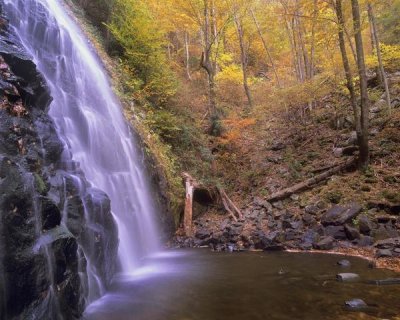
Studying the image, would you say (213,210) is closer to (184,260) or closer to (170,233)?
(170,233)

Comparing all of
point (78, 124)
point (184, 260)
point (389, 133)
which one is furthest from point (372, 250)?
point (78, 124)

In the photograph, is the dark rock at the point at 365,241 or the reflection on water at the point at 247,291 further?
the dark rock at the point at 365,241

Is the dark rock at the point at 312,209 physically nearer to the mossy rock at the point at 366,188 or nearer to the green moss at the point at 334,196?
the green moss at the point at 334,196

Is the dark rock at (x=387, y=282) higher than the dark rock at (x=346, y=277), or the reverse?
the dark rock at (x=346, y=277)

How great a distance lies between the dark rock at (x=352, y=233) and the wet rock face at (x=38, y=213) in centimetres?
603

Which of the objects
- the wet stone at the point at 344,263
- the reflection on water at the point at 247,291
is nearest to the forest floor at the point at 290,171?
the wet stone at the point at 344,263

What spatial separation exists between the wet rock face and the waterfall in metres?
1.77

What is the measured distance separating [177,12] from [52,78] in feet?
39.7

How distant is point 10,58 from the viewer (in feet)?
18.1

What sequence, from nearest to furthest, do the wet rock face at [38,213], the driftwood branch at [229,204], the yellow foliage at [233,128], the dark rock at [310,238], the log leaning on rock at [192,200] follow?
the wet rock face at [38,213], the dark rock at [310,238], the log leaning on rock at [192,200], the driftwood branch at [229,204], the yellow foliage at [233,128]

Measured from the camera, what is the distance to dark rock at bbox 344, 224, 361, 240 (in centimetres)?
906

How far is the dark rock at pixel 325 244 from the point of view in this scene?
909 cm

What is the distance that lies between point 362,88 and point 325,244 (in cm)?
513

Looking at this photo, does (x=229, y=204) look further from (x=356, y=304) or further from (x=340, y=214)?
(x=356, y=304)
